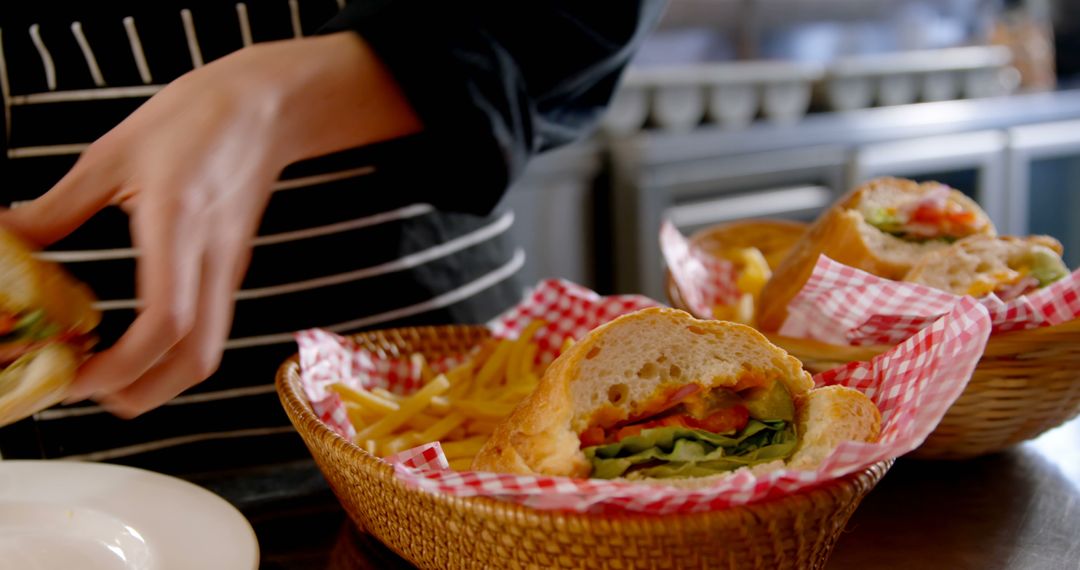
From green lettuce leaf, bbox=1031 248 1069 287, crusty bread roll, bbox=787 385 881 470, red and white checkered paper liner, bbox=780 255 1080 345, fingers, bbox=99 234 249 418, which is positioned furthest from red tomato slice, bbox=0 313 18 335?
green lettuce leaf, bbox=1031 248 1069 287

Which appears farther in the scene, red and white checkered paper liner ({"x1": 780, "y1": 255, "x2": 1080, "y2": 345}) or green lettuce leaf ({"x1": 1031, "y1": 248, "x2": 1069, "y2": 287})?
green lettuce leaf ({"x1": 1031, "y1": 248, "x2": 1069, "y2": 287})

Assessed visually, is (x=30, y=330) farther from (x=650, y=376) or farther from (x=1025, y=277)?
(x=1025, y=277)

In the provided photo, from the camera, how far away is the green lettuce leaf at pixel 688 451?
2.54 ft

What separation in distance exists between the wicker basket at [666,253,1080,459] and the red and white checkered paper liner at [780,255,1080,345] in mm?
26

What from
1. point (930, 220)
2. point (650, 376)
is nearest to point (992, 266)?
point (930, 220)

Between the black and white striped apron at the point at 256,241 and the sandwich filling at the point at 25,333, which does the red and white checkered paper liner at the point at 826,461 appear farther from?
the black and white striped apron at the point at 256,241

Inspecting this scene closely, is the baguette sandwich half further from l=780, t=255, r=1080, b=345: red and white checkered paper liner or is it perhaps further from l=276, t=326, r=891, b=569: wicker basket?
l=780, t=255, r=1080, b=345: red and white checkered paper liner

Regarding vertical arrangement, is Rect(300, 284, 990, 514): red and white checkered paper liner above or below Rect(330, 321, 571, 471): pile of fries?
above

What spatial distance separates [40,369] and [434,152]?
590 mm

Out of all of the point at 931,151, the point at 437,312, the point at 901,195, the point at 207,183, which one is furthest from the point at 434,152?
the point at 931,151

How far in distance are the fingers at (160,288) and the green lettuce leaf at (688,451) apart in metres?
0.37

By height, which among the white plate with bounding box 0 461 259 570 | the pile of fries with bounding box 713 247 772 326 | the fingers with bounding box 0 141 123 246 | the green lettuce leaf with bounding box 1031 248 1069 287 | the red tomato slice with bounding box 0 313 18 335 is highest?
the fingers with bounding box 0 141 123 246

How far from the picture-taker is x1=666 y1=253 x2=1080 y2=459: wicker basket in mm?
977

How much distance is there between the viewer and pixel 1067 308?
3.30 feet
